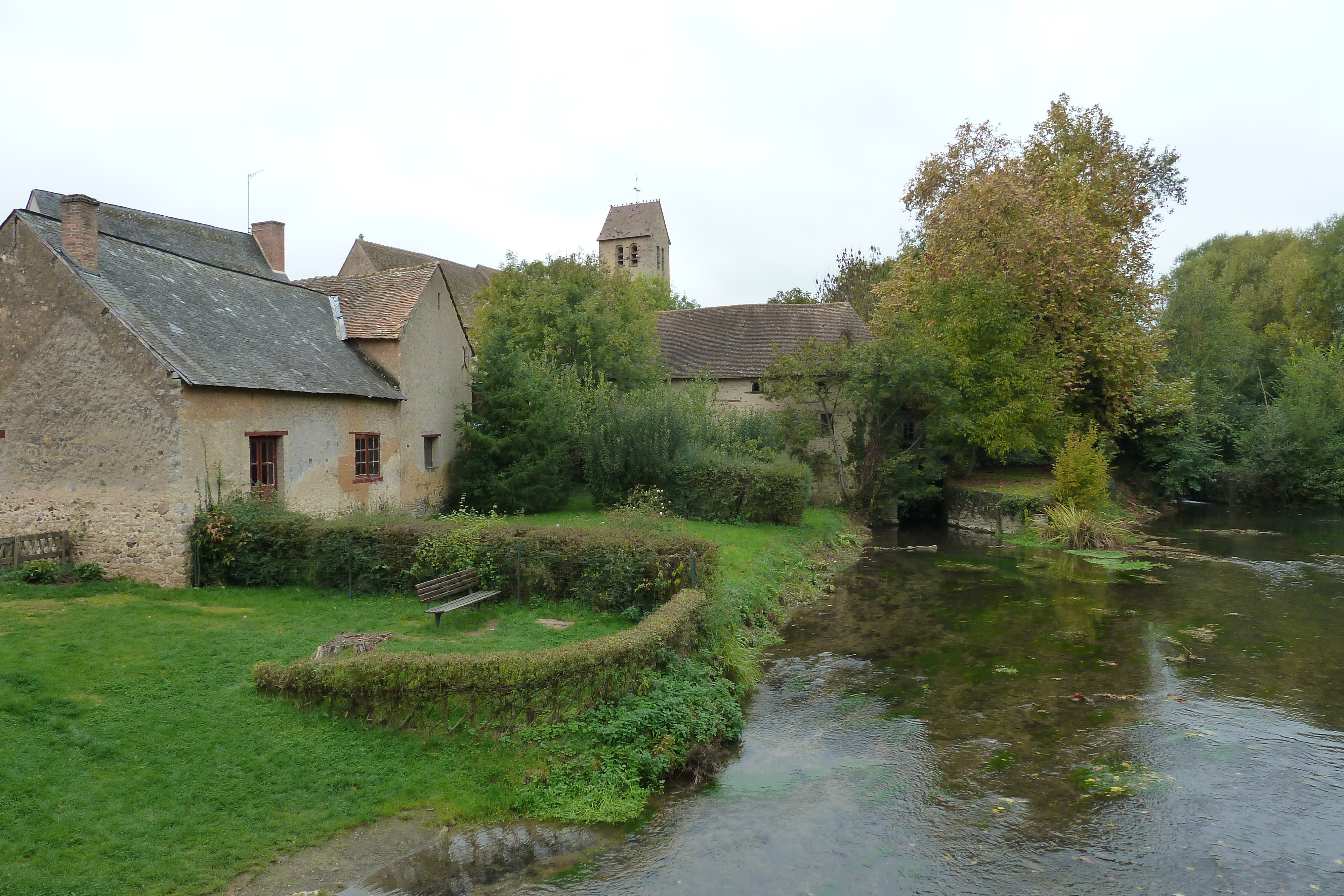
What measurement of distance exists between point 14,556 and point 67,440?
2.25m

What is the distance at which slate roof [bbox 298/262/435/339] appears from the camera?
69.1 feet

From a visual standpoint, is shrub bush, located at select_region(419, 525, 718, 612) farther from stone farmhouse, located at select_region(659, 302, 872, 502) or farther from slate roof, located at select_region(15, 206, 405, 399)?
stone farmhouse, located at select_region(659, 302, 872, 502)

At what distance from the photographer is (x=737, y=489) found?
23.5m

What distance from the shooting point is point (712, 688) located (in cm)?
1020

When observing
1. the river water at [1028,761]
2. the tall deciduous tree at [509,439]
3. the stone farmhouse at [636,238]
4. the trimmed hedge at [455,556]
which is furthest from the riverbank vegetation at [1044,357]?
the stone farmhouse at [636,238]

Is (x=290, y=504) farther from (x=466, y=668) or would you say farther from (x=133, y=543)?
(x=466, y=668)

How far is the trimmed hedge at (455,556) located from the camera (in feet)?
41.2

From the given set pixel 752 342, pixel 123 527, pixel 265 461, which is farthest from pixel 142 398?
pixel 752 342

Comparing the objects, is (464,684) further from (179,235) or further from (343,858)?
(179,235)

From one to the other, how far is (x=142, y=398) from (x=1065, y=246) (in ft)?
88.5

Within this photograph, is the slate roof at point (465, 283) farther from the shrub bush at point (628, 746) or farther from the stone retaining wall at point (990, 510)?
the shrub bush at point (628, 746)

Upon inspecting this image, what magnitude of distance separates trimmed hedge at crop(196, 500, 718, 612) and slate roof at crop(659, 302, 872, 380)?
19.3m

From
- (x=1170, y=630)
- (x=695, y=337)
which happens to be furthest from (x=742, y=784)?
(x=695, y=337)

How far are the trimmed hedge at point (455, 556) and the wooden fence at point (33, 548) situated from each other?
2.65 m
